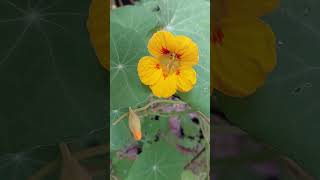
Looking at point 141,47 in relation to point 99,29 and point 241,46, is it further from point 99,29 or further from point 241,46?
point 241,46

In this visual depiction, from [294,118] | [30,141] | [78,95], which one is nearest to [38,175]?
[30,141]

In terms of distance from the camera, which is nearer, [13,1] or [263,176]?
[13,1]

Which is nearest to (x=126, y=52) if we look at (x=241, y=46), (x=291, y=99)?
(x=241, y=46)

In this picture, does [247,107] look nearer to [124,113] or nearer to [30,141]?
[124,113]

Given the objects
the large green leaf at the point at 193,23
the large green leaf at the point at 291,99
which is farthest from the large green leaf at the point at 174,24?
the large green leaf at the point at 291,99

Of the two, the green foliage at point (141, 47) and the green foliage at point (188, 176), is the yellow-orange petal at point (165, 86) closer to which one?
the green foliage at point (141, 47)

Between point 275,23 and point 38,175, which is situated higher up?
point 275,23
